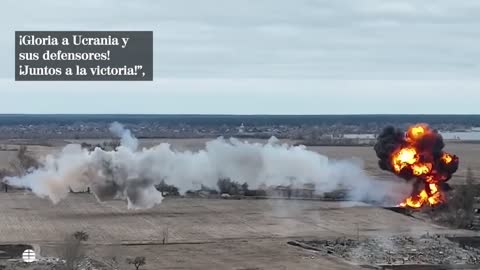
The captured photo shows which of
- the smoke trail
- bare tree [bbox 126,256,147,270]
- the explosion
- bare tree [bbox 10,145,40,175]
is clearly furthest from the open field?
bare tree [bbox 10,145,40,175]

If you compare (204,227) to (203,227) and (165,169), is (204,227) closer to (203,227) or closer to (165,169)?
(203,227)

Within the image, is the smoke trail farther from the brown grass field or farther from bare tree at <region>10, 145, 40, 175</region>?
bare tree at <region>10, 145, 40, 175</region>

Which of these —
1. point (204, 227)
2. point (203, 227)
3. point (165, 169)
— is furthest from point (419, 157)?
point (165, 169)

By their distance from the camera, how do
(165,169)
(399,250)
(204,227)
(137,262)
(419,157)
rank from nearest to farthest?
(137,262)
(399,250)
(204,227)
(419,157)
(165,169)

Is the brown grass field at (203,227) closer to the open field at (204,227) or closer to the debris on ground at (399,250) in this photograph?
the open field at (204,227)

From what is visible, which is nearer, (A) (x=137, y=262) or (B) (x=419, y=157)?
(A) (x=137, y=262)

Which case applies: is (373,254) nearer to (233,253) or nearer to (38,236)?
(233,253)
